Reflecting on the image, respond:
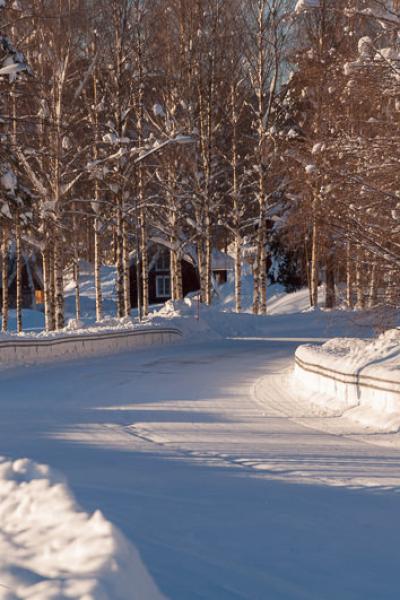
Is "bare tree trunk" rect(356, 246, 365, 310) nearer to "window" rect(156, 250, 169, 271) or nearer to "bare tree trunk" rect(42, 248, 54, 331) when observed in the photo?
"bare tree trunk" rect(42, 248, 54, 331)

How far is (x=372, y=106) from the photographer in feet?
51.7

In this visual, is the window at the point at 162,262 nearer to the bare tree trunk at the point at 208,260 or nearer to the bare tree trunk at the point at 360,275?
the bare tree trunk at the point at 208,260

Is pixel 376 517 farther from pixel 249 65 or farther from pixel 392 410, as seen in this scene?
pixel 249 65

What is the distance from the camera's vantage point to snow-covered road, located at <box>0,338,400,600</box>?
19.1 ft

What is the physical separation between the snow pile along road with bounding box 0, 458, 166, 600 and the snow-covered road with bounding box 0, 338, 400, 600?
1.36ft

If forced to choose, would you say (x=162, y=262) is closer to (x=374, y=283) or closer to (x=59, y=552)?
(x=374, y=283)

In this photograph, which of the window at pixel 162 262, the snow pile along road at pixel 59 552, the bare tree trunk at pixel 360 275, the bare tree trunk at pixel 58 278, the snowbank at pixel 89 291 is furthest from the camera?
the window at pixel 162 262

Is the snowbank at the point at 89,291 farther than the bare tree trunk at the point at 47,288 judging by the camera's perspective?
Yes

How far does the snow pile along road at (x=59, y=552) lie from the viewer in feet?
15.6

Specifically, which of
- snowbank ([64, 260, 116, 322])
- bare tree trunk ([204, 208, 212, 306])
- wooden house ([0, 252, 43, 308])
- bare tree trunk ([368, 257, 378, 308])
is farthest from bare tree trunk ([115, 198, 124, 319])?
wooden house ([0, 252, 43, 308])

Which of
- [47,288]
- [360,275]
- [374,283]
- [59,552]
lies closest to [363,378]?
[374,283]

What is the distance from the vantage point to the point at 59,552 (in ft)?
18.1

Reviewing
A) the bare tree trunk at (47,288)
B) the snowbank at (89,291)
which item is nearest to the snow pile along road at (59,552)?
the bare tree trunk at (47,288)

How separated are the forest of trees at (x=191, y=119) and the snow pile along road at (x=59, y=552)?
9073 millimetres
